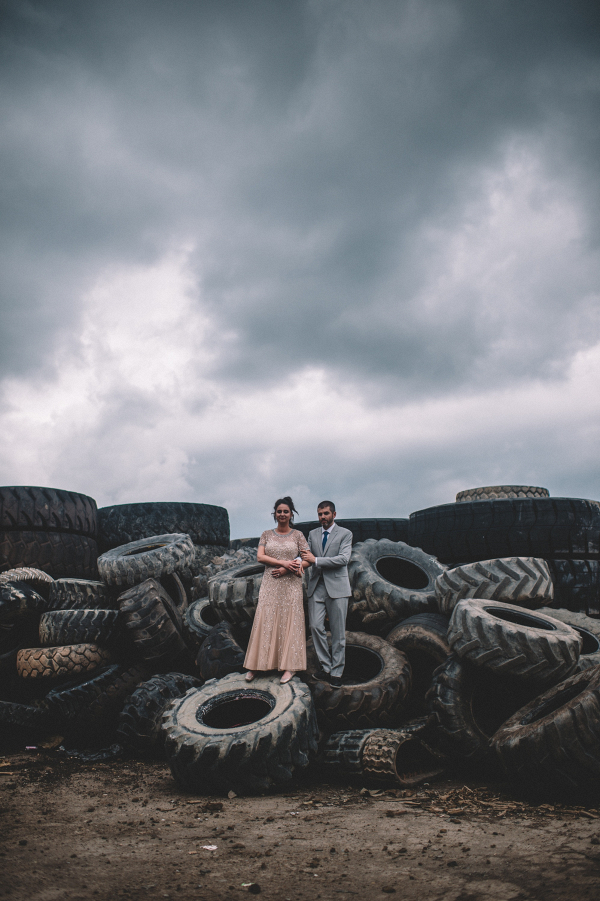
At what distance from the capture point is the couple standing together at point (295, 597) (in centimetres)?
440

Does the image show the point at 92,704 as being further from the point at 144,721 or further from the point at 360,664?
the point at 360,664

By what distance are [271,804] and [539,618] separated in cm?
297

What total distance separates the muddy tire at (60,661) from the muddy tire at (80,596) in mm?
701

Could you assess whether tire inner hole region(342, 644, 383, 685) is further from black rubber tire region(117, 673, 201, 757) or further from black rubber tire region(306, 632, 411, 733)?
black rubber tire region(117, 673, 201, 757)

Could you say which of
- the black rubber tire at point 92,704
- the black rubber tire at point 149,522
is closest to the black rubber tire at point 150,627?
the black rubber tire at point 92,704

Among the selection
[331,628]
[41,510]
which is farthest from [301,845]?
[41,510]

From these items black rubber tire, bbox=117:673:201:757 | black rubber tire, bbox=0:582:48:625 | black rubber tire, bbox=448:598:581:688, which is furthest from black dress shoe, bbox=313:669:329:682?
black rubber tire, bbox=0:582:48:625

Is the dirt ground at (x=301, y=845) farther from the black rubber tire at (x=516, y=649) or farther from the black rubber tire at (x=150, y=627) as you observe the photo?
the black rubber tire at (x=150, y=627)

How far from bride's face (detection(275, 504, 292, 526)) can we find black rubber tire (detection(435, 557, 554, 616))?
1874 millimetres

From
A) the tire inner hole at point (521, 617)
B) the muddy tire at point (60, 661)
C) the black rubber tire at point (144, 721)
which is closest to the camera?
the black rubber tire at point (144, 721)

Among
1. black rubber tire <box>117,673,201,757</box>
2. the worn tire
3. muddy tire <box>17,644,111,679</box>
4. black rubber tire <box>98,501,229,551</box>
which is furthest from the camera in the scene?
the worn tire

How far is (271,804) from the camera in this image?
3.18 metres

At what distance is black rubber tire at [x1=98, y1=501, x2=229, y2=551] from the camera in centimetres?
954

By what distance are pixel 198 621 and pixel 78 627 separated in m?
1.53
